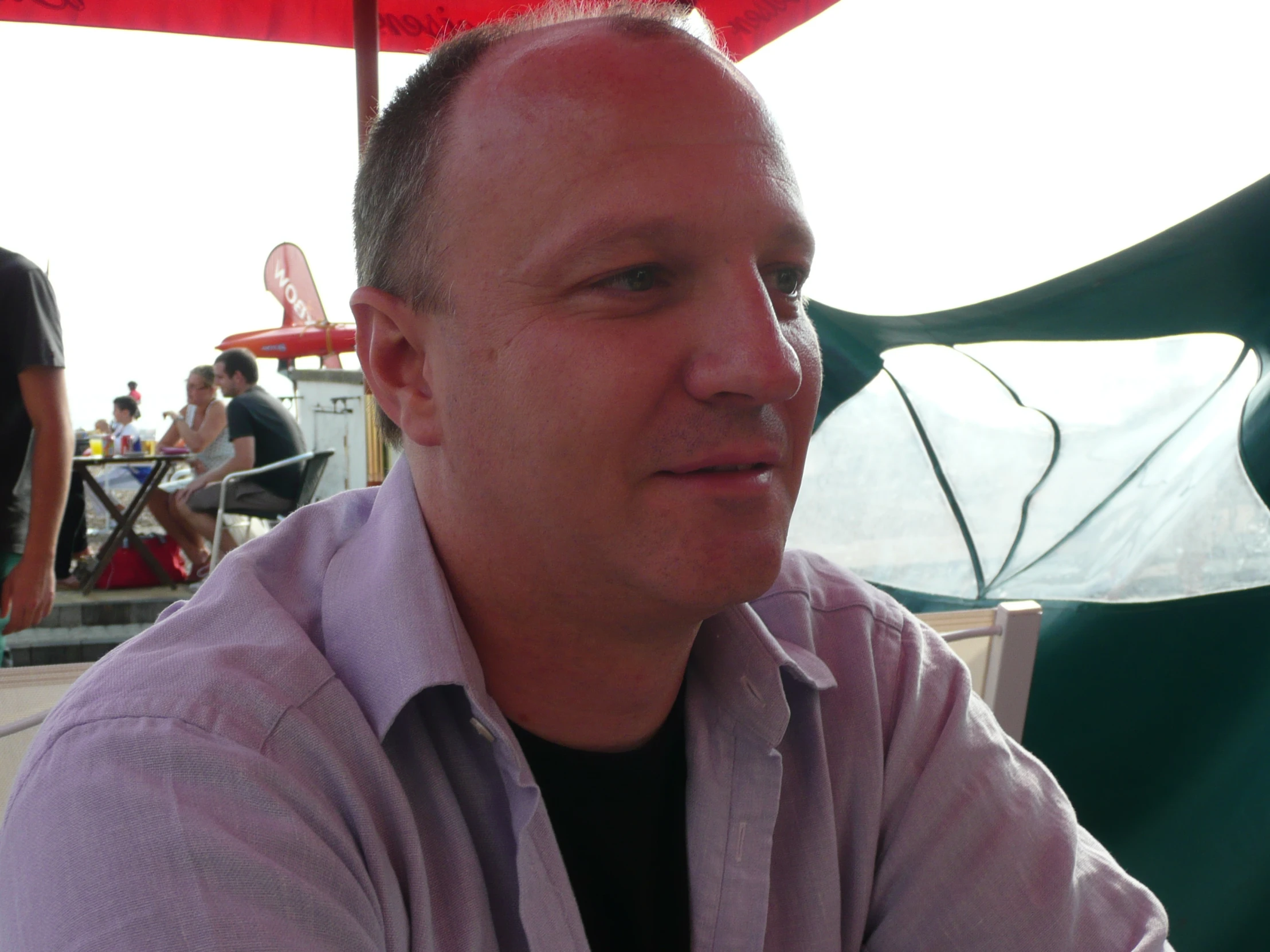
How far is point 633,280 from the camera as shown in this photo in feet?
2.85

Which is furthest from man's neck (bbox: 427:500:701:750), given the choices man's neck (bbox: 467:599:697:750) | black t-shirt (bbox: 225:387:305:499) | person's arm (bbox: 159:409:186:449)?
person's arm (bbox: 159:409:186:449)

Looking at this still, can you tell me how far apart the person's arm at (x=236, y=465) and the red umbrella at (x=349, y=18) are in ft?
11.6

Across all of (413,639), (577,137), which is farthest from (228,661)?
(577,137)

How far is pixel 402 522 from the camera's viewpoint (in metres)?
0.95

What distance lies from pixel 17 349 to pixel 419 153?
1.58 m

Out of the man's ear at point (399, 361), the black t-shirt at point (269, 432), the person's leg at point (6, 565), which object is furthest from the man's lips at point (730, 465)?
the black t-shirt at point (269, 432)

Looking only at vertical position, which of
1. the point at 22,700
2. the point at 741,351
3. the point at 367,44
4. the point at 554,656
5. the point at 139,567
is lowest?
the point at 139,567

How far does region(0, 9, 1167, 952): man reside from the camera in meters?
0.68

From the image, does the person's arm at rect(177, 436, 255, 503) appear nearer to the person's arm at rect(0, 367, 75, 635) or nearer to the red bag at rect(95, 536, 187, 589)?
the red bag at rect(95, 536, 187, 589)

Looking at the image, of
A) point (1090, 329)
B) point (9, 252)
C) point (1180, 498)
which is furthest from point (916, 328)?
point (9, 252)

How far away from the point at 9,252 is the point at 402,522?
171 centimetres

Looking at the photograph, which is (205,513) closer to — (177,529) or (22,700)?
(177,529)

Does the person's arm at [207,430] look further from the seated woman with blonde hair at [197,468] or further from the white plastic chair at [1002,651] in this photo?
the white plastic chair at [1002,651]

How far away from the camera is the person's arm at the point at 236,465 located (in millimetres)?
5629
